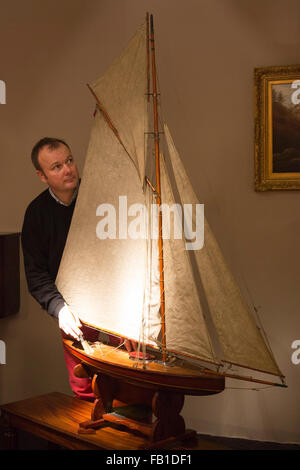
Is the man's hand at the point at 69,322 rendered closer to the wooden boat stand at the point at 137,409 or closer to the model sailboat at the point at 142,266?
the model sailboat at the point at 142,266

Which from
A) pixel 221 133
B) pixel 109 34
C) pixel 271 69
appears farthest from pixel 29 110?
pixel 271 69

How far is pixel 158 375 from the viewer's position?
184 centimetres

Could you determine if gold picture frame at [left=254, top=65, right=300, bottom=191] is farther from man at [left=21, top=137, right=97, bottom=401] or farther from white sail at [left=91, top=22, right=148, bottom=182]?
man at [left=21, top=137, right=97, bottom=401]

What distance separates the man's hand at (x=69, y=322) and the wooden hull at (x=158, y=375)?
4.2 inches

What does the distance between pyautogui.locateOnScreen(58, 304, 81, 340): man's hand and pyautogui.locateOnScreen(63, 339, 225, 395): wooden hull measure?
0.35ft

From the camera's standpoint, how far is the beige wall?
2.65 meters

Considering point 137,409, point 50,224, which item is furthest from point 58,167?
point 137,409

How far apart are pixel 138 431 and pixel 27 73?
6.65 ft

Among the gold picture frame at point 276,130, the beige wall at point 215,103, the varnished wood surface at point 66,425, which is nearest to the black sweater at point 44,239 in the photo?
the varnished wood surface at point 66,425

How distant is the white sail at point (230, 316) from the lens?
182 centimetres

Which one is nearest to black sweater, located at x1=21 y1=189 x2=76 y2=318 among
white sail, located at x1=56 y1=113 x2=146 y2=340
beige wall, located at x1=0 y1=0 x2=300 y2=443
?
white sail, located at x1=56 y1=113 x2=146 y2=340

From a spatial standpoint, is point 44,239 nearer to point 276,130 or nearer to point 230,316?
point 230,316

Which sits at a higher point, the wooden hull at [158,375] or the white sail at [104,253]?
the white sail at [104,253]
